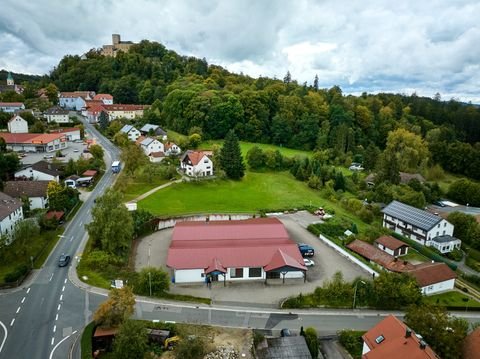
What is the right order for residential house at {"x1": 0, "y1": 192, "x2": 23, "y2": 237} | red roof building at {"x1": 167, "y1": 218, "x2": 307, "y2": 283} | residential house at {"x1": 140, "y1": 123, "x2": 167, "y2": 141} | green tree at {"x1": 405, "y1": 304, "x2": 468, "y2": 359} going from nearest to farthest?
green tree at {"x1": 405, "y1": 304, "x2": 468, "y2": 359} → red roof building at {"x1": 167, "y1": 218, "x2": 307, "y2": 283} → residential house at {"x1": 0, "y1": 192, "x2": 23, "y2": 237} → residential house at {"x1": 140, "y1": 123, "x2": 167, "y2": 141}

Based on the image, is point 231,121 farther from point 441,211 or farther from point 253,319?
point 253,319

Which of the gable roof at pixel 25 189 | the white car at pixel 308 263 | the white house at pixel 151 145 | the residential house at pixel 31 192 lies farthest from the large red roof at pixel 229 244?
the white house at pixel 151 145

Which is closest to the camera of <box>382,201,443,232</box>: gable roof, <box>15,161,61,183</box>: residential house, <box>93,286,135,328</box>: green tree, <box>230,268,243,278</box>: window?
<box>93,286,135,328</box>: green tree

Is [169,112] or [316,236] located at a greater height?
[169,112]

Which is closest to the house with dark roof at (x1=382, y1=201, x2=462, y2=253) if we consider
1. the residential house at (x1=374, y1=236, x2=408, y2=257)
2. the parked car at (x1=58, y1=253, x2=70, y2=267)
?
the residential house at (x1=374, y1=236, x2=408, y2=257)

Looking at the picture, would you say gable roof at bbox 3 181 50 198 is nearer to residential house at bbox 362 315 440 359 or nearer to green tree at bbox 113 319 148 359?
green tree at bbox 113 319 148 359

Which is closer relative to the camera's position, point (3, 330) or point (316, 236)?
point (3, 330)

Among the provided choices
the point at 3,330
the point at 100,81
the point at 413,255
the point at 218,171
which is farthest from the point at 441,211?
the point at 100,81

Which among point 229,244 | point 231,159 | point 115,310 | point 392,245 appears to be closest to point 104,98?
point 231,159
